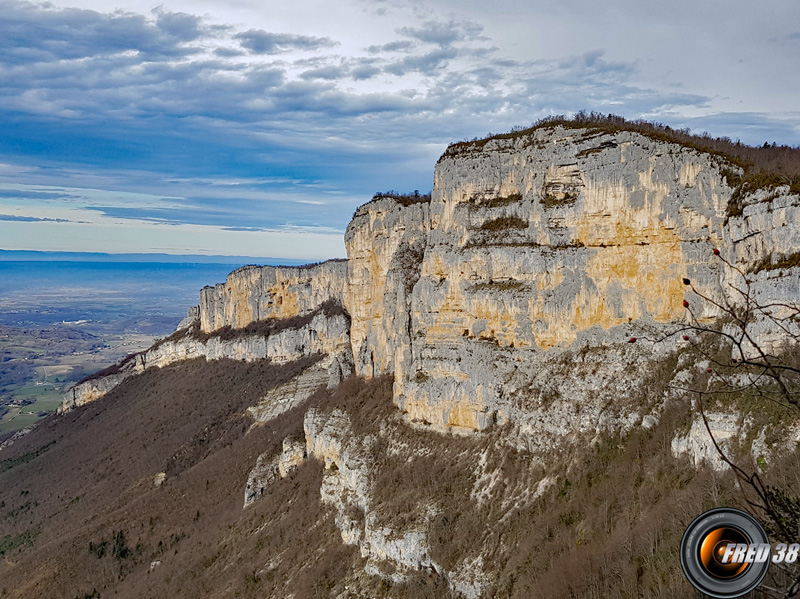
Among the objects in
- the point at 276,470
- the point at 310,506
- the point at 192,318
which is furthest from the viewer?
the point at 192,318

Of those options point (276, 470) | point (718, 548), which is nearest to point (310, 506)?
point (276, 470)

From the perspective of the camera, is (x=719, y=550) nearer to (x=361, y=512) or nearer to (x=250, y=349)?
(x=361, y=512)

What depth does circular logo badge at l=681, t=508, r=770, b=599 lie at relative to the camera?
8.43 metres

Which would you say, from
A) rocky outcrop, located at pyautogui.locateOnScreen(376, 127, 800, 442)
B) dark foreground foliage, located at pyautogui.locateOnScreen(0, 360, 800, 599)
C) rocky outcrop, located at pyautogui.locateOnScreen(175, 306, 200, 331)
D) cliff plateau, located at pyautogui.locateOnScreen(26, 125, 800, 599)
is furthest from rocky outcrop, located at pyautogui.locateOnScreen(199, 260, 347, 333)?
rocky outcrop, located at pyautogui.locateOnScreen(376, 127, 800, 442)

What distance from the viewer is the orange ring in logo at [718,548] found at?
8.57 m

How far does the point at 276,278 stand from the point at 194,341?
2101cm

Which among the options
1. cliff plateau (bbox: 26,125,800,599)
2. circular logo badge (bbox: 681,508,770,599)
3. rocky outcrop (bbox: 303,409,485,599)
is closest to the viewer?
circular logo badge (bbox: 681,508,770,599)

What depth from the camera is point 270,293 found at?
107000 millimetres

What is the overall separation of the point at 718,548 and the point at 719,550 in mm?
29

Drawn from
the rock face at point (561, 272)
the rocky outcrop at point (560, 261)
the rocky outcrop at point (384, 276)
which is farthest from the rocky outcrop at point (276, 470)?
the rocky outcrop at point (560, 261)

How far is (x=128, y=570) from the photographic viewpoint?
6206cm

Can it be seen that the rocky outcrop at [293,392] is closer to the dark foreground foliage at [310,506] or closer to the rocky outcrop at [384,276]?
the dark foreground foliage at [310,506]

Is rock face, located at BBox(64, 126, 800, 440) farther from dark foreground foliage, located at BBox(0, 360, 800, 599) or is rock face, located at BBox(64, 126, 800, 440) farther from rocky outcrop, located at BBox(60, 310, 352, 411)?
rocky outcrop, located at BBox(60, 310, 352, 411)

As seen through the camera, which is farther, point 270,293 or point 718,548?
point 270,293
